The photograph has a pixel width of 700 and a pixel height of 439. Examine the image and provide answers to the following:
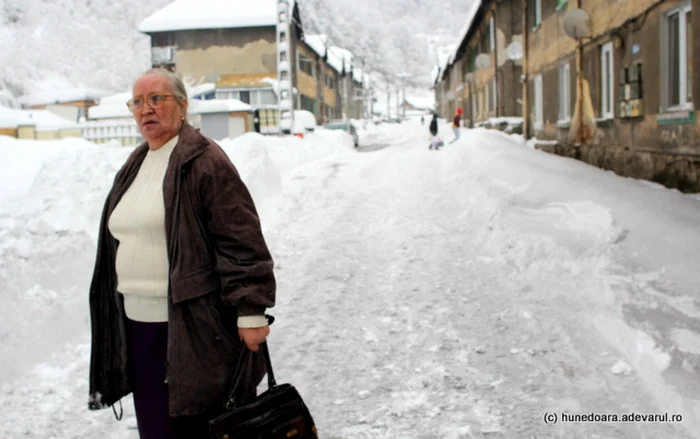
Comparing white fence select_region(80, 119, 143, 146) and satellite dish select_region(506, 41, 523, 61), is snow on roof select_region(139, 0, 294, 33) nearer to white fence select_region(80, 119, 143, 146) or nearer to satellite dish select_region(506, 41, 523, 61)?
white fence select_region(80, 119, 143, 146)

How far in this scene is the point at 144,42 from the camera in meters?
70.1

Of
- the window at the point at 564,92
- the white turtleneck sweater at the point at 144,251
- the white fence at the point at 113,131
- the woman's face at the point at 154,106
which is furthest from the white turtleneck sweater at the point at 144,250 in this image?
the white fence at the point at 113,131

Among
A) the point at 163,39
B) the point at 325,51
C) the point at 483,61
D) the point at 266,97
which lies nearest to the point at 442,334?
the point at 483,61

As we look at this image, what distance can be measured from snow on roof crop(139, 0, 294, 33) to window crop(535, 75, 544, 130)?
961 inches

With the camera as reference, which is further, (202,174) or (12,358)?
(12,358)

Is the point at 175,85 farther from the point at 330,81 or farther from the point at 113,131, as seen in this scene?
the point at 330,81

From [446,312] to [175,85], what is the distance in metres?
4.19

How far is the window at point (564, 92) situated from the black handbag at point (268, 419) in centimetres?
1486

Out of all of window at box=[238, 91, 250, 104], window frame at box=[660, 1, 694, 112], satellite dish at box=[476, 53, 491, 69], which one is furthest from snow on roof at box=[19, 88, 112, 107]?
window frame at box=[660, 1, 694, 112]

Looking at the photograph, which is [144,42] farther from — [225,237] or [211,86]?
[225,237]

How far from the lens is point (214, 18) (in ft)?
138

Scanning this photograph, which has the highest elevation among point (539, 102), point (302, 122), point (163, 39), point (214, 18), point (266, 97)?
point (214, 18)

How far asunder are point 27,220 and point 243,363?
5.52 m

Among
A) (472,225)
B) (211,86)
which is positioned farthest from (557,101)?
(211,86)
